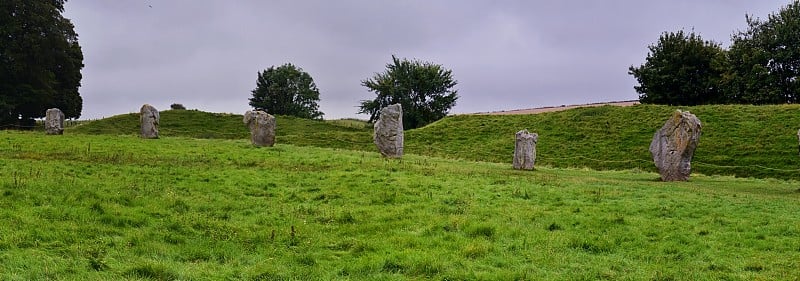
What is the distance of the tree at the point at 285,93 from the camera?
7819cm

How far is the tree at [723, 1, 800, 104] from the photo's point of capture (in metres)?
42.9

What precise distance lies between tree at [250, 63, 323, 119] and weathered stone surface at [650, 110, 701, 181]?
59.2 metres

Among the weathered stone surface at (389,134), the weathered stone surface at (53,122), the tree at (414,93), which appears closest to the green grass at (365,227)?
the weathered stone surface at (389,134)

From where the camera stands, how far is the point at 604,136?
36.7 metres

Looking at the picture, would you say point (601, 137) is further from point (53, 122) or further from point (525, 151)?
point (53, 122)

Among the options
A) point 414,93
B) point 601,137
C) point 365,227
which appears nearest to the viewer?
point 365,227

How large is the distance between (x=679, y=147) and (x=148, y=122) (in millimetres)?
25603

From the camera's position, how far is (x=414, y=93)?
2625 inches

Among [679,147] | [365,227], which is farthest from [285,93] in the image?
[365,227]

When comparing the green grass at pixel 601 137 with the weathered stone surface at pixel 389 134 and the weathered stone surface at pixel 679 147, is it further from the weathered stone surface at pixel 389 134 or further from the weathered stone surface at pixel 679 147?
the weathered stone surface at pixel 389 134

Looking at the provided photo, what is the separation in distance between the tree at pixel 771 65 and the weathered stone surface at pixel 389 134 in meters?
30.5

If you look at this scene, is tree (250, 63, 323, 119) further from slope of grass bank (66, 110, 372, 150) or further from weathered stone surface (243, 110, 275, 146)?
weathered stone surface (243, 110, 275, 146)

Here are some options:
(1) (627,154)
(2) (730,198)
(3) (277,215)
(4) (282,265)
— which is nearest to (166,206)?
(3) (277,215)

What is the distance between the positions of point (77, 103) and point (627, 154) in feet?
142
